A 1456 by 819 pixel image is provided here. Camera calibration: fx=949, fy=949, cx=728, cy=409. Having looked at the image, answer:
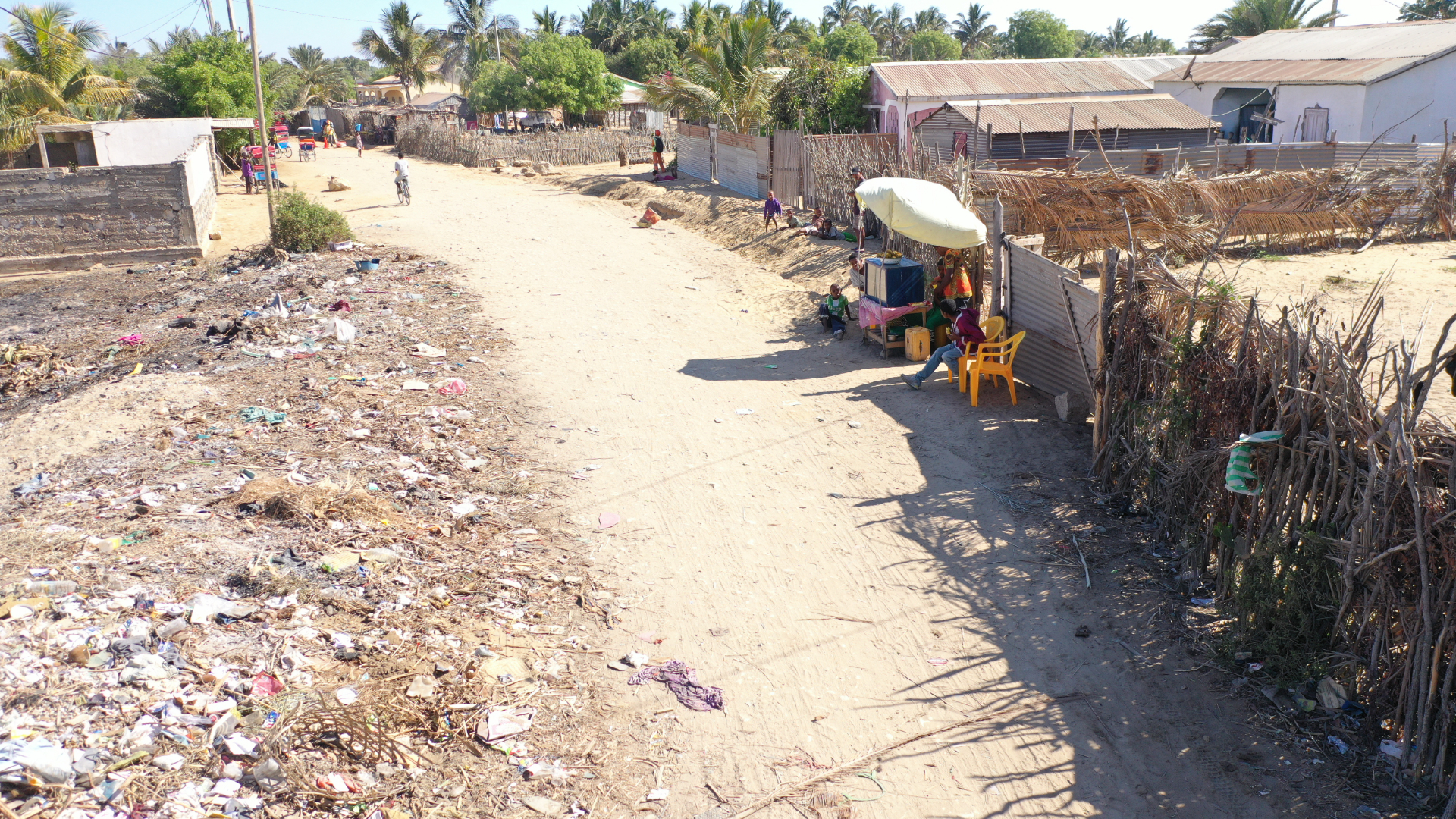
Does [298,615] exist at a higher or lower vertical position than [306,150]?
lower

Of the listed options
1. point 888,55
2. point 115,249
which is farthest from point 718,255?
point 888,55

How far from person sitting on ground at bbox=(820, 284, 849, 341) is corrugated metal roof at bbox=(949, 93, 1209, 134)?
37.7ft

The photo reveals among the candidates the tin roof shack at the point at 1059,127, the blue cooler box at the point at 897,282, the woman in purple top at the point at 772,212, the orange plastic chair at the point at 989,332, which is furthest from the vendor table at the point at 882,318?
the tin roof shack at the point at 1059,127

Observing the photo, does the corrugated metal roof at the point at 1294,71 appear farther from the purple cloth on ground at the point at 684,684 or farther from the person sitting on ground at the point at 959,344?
the purple cloth on ground at the point at 684,684

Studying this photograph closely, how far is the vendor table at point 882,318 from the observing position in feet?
34.0

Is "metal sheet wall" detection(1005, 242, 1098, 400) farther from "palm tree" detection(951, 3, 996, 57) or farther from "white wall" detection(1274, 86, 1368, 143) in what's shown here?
"palm tree" detection(951, 3, 996, 57)

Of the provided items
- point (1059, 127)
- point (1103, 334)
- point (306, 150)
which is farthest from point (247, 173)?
point (1103, 334)

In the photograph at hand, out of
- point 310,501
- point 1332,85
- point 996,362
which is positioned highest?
point 1332,85

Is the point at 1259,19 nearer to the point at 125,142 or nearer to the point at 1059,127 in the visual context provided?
the point at 1059,127

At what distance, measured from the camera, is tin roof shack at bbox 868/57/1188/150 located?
25891 mm

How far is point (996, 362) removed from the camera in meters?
9.08

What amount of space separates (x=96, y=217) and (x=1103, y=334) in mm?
18548

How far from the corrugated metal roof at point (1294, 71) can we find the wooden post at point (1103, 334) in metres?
18.9

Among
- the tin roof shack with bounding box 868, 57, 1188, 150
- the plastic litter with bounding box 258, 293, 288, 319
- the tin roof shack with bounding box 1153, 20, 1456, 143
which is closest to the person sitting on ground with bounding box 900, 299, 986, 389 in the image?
the plastic litter with bounding box 258, 293, 288, 319
